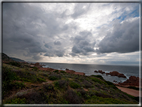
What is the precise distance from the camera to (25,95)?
3.75 m

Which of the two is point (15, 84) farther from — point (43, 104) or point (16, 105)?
point (43, 104)

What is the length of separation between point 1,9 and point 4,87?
15.8ft

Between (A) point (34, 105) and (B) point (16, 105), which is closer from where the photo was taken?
(B) point (16, 105)

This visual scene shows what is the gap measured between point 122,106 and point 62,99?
366 cm

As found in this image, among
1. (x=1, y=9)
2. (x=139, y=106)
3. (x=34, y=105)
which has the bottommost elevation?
(x=139, y=106)

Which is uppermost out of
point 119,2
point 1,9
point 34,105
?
point 119,2

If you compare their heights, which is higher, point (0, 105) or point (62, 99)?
point (0, 105)

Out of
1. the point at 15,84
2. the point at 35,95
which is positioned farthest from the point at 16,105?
the point at 15,84

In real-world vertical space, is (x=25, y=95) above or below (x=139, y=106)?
above

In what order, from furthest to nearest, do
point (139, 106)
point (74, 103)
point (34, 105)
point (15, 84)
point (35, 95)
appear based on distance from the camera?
point (15, 84) < point (74, 103) < point (35, 95) < point (139, 106) < point (34, 105)

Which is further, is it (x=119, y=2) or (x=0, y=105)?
(x=119, y=2)

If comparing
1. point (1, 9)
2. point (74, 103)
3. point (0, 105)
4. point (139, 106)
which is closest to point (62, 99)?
point (74, 103)

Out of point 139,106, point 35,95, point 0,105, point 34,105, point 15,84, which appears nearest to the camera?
point 0,105

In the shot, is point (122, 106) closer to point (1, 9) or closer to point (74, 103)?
point (74, 103)
